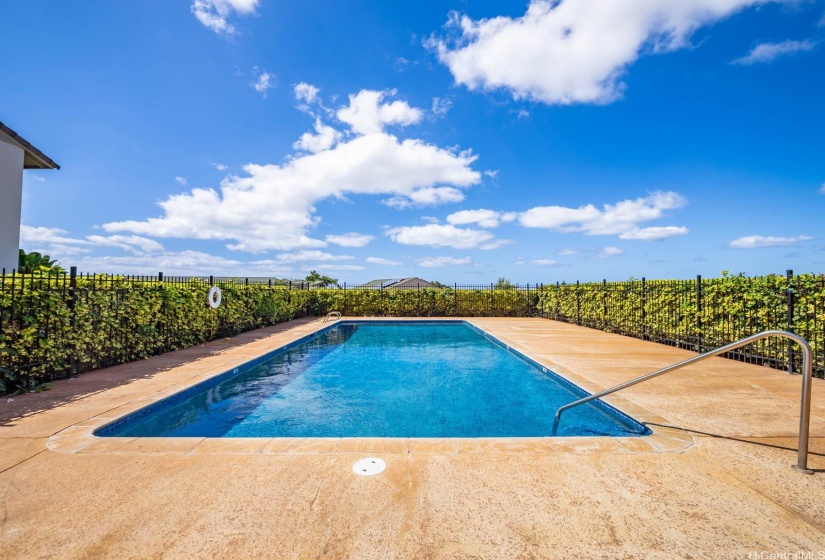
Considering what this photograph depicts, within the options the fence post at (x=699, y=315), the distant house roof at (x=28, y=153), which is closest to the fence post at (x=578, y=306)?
the fence post at (x=699, y=315)

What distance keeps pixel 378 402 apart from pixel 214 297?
6.96 meters

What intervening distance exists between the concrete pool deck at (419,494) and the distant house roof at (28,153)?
1313cm

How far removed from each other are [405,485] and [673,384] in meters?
5.39

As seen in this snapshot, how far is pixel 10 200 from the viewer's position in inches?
478

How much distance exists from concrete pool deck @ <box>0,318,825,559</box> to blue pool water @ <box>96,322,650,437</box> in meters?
0.88

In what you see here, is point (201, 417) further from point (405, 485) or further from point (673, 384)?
point (673, 384)

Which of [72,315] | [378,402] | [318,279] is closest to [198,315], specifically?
[72,315]

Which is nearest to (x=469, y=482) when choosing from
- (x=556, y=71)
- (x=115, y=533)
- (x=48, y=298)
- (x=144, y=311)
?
(x=115, y=533)

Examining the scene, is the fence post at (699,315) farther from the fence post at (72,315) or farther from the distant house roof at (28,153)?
the distant house roof at (28,153)

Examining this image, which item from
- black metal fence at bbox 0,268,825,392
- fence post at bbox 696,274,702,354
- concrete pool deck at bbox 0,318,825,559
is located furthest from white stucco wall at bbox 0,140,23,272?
fence post at bbox 696,274,702,354

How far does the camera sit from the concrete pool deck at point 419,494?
2.07 m

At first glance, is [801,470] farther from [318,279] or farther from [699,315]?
[318,279]

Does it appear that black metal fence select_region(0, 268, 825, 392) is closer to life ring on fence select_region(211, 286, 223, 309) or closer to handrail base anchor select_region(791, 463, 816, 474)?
life ring on fence select_region(211, 286, 223, 309)

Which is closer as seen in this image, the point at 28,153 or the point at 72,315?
the point at 72,315
